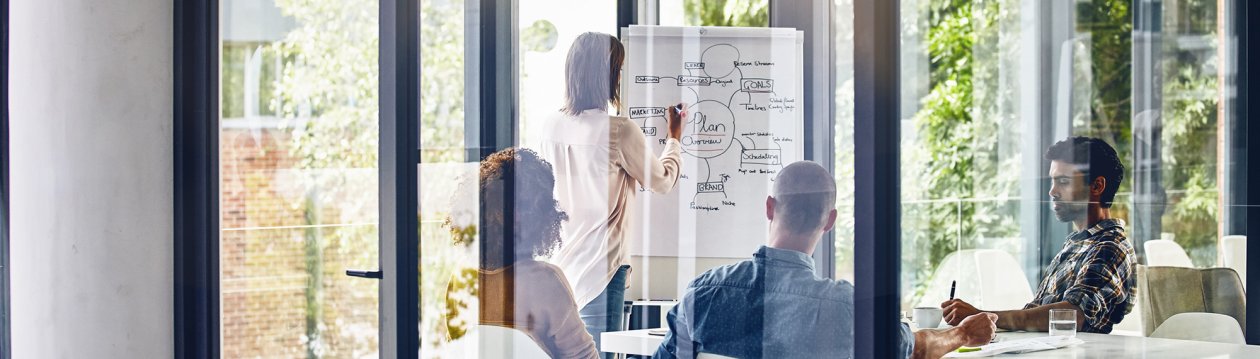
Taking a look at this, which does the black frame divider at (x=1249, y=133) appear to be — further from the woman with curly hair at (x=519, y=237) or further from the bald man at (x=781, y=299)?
the woman with curly hair at (x=519, y=237)

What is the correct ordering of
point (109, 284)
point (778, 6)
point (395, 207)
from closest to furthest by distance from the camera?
point (778, 6) < point (395, 207) < point (109, 284)

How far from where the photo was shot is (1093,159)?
7.27 feet

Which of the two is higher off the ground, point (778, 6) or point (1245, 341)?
point (778, 6)

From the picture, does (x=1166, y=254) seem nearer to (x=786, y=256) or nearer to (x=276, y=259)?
(x=786, y=256)

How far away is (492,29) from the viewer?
11.9 ft

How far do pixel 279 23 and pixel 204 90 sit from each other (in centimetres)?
41

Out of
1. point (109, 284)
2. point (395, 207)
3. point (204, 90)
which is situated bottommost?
point (109, 284)

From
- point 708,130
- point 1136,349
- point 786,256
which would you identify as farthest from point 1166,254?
point 708,130

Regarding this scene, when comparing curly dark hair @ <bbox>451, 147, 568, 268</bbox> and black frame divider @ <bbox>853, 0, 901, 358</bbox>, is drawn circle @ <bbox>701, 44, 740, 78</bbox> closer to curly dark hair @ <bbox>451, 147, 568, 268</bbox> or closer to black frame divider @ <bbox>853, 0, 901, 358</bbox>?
curly dark hair @ <bbox>451, 147, 568, 268</bbox>

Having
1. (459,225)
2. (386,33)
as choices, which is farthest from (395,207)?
(386,33)

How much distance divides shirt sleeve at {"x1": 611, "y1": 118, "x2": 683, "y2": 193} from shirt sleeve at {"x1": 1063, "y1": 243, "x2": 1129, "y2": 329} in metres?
1.59

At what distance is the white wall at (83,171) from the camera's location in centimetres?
409

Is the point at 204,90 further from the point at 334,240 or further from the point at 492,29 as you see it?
the point at 492,29

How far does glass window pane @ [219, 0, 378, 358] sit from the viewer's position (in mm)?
3887
